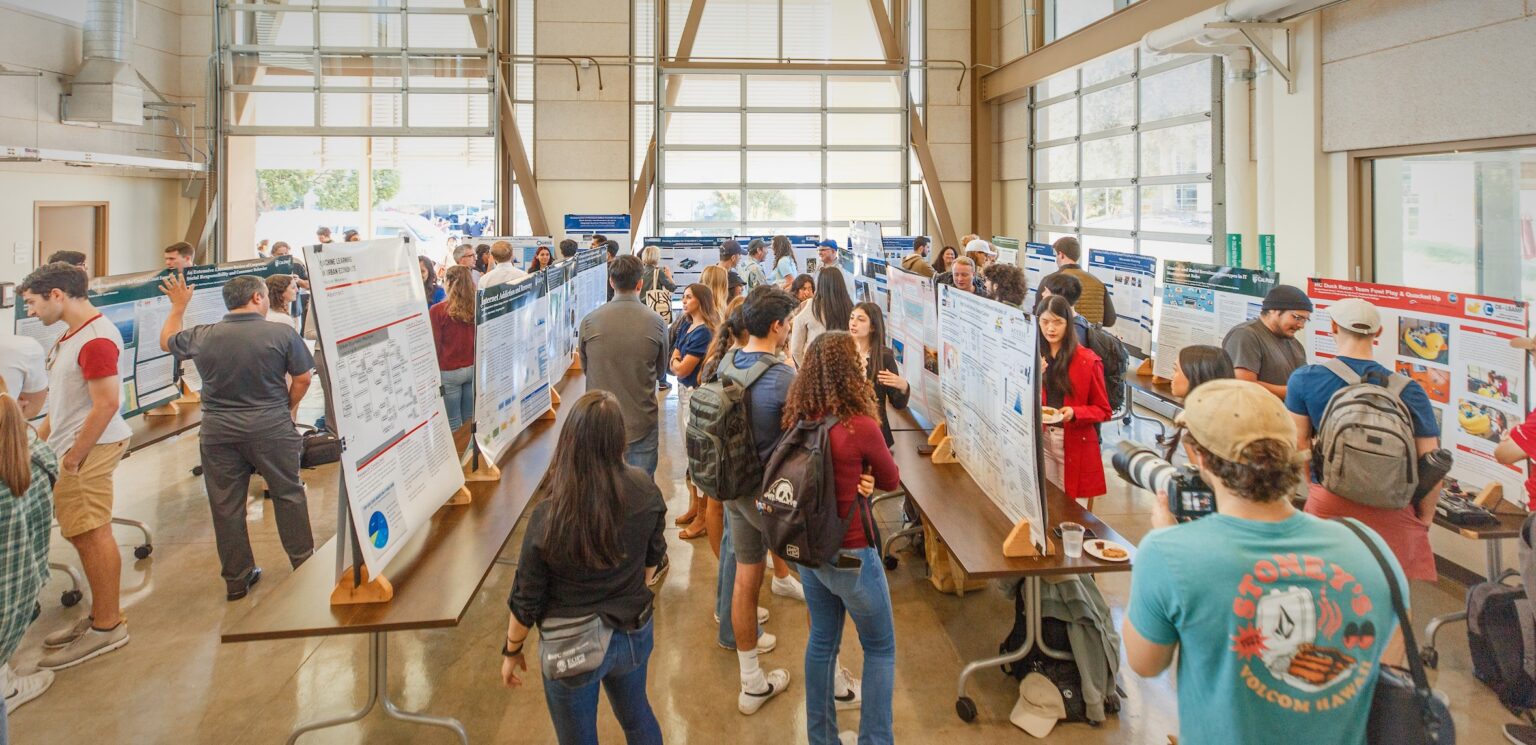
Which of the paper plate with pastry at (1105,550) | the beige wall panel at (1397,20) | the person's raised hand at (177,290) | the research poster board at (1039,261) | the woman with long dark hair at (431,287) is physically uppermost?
the beige wall panel at (1397,20)

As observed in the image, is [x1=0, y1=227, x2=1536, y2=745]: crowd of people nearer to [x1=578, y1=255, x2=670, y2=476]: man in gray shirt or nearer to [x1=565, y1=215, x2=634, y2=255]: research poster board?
[x1=578, y1=255, x2=670, y2=476]: man in gray shirt

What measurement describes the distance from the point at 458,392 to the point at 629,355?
6.80ft

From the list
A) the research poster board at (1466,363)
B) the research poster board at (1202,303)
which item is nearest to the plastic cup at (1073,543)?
the research poster board at (1466,363)

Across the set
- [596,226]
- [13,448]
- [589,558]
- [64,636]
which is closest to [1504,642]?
[589,558]

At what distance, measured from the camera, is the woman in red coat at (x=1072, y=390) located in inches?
153

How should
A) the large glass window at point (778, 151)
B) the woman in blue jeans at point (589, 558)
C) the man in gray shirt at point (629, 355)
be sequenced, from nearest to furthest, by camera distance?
1. the woman in blue jeans at point (589, 558)
2. the man in gray shirt at point (629, 355)
3. the large glass window at point (778, 151)

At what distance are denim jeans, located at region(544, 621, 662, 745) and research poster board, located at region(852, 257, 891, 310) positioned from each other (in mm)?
3504

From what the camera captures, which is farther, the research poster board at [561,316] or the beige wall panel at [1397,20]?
the research poster board at [561,316]

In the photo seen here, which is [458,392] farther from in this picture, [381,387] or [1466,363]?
[1466,363]

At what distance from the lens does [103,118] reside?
33.6 ft

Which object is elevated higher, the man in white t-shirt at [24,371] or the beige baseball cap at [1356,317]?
the beige baseball cap at [1356,317]

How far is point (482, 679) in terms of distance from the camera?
3.58m

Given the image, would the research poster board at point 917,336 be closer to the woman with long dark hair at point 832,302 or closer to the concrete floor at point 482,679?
the woman with long dark hair at point 832,302

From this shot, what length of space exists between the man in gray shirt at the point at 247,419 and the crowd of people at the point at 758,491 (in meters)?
0.01
